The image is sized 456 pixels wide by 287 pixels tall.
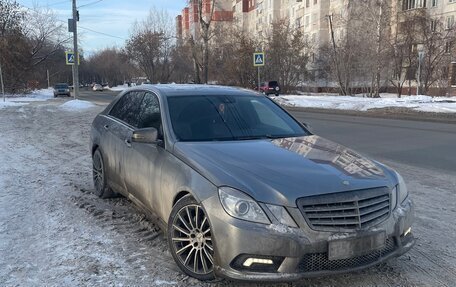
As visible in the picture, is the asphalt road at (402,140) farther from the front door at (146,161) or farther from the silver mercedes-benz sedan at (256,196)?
the front door at (146,161)

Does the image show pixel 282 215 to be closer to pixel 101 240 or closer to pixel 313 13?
pixel 101 240

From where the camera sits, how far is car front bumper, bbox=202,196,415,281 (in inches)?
126

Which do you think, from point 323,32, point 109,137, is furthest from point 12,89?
point 109,137

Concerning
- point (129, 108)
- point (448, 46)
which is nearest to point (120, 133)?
point (129, 108)

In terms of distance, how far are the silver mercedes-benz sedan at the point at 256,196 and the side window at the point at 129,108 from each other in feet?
1.97

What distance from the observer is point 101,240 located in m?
4.59

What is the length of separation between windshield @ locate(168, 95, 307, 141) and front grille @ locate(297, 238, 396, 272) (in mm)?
1591

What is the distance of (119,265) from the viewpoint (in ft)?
13.0

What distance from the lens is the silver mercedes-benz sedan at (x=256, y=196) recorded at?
10.6 ft

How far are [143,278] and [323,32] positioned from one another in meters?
61.6

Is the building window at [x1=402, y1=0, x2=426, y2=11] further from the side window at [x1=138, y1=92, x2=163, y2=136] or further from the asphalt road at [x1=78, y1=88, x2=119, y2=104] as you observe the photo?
the side window at [x1=138, y1=92, x2=163, y2=136]

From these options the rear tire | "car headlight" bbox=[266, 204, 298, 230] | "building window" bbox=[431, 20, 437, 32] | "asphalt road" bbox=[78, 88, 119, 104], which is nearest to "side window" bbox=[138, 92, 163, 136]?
the rear tire

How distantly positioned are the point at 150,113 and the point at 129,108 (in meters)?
0.86

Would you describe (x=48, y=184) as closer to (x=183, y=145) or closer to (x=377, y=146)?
(x=183, y=145)
